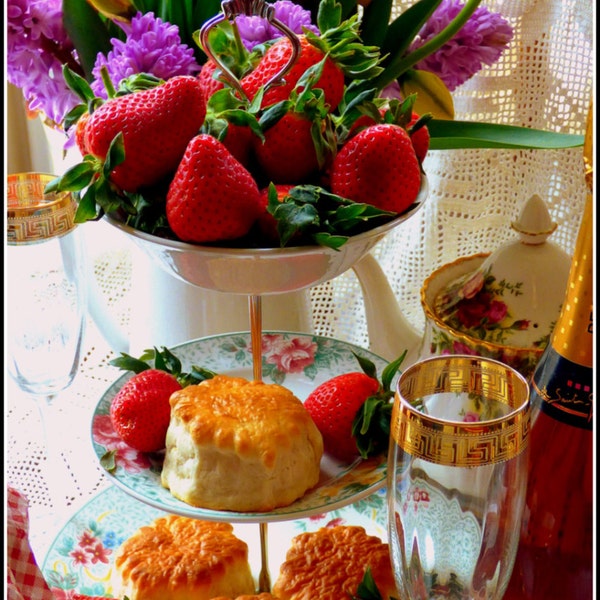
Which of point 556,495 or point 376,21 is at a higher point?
point 376,21

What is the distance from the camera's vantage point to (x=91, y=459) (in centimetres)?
78

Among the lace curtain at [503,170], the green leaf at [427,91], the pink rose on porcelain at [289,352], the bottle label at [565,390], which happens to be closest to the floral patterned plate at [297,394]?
the pink rose on porcelain at [289,352]

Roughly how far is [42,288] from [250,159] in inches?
6.7

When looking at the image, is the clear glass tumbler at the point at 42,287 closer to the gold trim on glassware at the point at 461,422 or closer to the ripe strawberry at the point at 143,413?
the ripe strawberry at the point at 143,413

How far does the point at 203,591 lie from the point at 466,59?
0.46 m

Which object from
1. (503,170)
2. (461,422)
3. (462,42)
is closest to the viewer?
(461,422)

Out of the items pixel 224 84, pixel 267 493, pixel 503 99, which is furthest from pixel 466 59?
pixel 267 493

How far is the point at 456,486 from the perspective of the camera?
1.43 ft

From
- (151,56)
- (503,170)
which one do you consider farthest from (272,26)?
(503,170)

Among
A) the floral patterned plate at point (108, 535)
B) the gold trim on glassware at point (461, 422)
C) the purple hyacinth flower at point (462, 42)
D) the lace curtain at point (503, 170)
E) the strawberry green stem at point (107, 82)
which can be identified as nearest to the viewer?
the gold trim on glassware at point (461, 422)

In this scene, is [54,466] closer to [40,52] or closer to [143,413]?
[143,413]

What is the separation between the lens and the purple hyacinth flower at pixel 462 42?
0.73 metres

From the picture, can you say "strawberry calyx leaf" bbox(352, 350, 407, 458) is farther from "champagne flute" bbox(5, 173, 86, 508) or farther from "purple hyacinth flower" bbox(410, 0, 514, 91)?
"purple hyacinth flower" bbox(410, 0, 514, 91)

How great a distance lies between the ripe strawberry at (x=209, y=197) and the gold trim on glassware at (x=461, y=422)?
0.37ft
